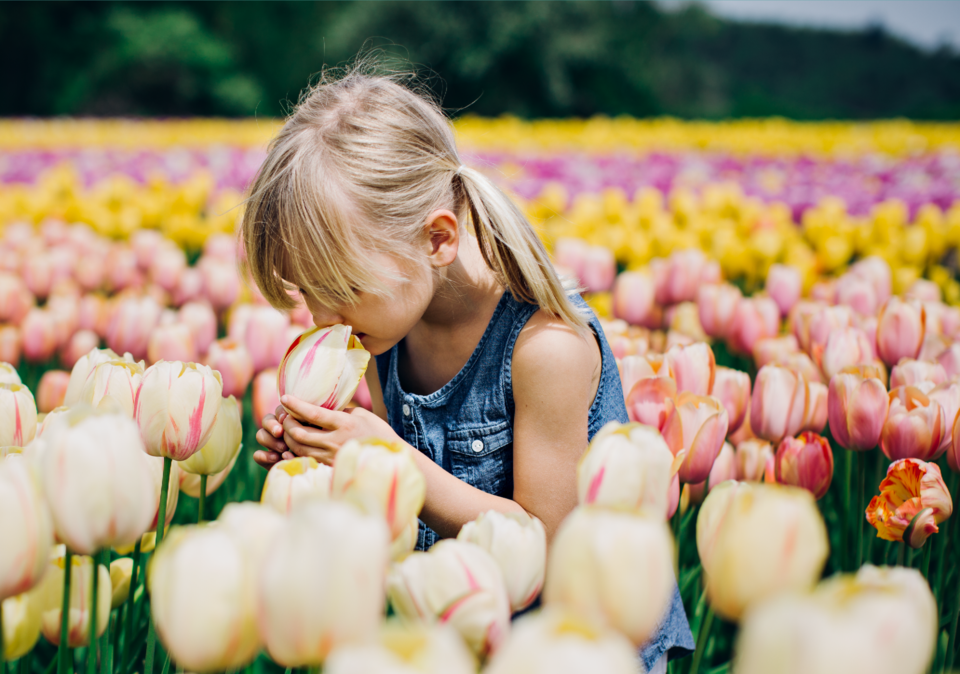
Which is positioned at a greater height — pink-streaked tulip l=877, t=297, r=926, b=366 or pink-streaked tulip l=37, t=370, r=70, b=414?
pink-streaked tulip l=877, t=297, r=926, b=366

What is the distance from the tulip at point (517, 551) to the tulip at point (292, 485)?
6.4 inches

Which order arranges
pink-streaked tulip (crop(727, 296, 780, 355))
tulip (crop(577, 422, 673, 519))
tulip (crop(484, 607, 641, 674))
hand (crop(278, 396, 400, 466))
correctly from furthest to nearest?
1. pink-streaked tulip (crop(727, 296, 780, 355))
2. hand (crop(278, 396, 400, 466))
3. tulip (crop(577, 422, 673, 519))
4. tulip (crop(484, 607, 641, 674))

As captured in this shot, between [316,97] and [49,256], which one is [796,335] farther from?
[49,256]

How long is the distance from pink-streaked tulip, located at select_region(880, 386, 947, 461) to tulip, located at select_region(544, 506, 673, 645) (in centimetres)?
74

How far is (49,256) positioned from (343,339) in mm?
1811

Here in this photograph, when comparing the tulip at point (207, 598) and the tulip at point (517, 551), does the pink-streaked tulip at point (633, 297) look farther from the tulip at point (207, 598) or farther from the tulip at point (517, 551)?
the tulip at point (207, 598)

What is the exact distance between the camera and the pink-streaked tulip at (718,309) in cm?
191

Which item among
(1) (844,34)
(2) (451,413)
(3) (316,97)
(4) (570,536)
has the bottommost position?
(2) (451,413)

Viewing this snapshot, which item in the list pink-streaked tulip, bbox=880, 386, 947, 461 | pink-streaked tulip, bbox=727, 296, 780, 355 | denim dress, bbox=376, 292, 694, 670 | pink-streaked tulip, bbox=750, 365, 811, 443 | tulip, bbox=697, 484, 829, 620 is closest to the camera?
tulip, bbox=697, 484, 829, 620

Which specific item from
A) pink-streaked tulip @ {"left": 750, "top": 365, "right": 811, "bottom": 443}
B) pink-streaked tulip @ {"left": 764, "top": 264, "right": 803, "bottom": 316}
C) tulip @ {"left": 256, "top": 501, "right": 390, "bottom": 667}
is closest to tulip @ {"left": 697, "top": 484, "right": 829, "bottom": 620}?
tulip @ {"left": 256, "top": 501, "right": 390, "bottom": 667}

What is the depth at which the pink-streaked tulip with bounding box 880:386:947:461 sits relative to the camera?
3.59 feet

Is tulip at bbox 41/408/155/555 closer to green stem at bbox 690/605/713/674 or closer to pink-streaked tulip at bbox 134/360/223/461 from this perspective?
pink-streaked tulip at bbox 134/360/223/461

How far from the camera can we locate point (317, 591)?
1.57 feet

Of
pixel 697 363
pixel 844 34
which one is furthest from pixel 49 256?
pixel 844 34
